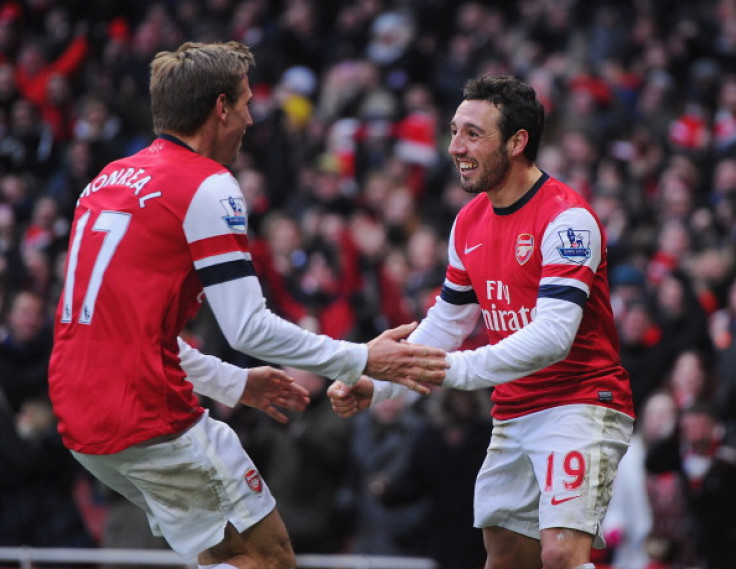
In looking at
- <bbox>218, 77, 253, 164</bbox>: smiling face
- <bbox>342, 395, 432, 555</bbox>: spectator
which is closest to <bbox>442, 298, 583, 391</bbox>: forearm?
<bbox>218, 77, 253, 164</bbox>: smiling face

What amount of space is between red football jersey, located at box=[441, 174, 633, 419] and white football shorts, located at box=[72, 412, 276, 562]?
53.4 inches

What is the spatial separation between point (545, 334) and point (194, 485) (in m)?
1.66

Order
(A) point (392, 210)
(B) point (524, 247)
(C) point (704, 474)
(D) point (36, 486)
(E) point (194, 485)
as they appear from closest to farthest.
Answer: (E) point (194, 485) < (B) point (524, 247) < (C) point (704, 474) < (D) point (36, 486) < (A) point (392, 210)

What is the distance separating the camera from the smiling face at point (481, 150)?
6.20 m

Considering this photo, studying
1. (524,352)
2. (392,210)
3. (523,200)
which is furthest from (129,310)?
(392,210)

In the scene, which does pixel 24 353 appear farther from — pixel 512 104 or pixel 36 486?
pixel 512 104

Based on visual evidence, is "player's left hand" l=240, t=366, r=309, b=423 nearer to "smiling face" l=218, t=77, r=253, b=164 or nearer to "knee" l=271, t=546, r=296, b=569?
"knee" l=271, t=546, r=296, b=569

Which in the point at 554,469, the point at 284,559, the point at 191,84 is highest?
the point at 191,84

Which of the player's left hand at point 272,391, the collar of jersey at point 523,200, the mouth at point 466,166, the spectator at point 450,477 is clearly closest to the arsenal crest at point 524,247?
the collar of jersey at point 523,200

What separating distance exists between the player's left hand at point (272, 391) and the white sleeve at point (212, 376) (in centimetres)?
5

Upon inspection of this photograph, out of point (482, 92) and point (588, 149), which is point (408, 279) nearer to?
point (588, 149)

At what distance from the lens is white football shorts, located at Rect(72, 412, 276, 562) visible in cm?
559

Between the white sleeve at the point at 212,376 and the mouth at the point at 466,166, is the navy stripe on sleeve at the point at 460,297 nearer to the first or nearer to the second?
the mouth at the point at 466,166

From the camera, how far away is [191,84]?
5660 millimetres
